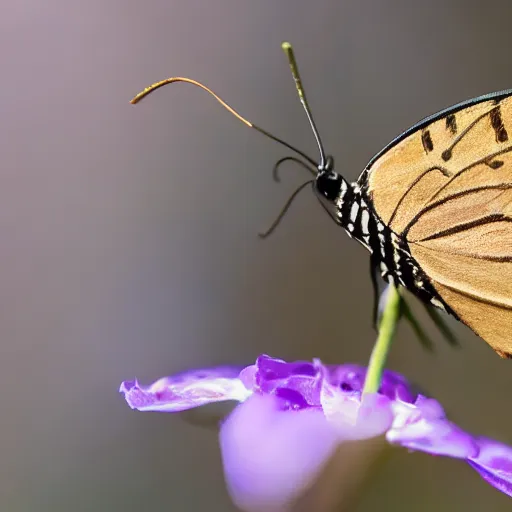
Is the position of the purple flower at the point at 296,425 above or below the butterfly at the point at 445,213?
below

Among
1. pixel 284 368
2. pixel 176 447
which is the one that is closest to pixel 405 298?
pixel 284 368

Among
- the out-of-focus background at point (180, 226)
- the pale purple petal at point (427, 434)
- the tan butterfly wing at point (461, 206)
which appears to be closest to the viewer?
the pale purple petal at point (427, 434)

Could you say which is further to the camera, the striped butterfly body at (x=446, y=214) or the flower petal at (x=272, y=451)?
the striped butterfly body at (x=446, y=214)

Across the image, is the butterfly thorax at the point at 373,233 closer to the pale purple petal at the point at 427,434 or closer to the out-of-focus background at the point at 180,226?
the pale purple petal at the point at 427,434

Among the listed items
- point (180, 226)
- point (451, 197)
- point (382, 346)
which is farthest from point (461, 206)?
point (180, 226)

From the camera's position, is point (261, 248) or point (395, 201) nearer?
point (395, 201)

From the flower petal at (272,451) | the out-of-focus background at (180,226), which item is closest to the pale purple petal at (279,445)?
the flower petal at (272,451)

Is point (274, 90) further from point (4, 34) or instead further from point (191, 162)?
point (4, 34)

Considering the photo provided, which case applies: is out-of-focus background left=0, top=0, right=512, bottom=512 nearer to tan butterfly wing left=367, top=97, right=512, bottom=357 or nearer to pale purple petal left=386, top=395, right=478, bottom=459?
tan butterfly wing left=367, top=97, right=512, bottom=357
